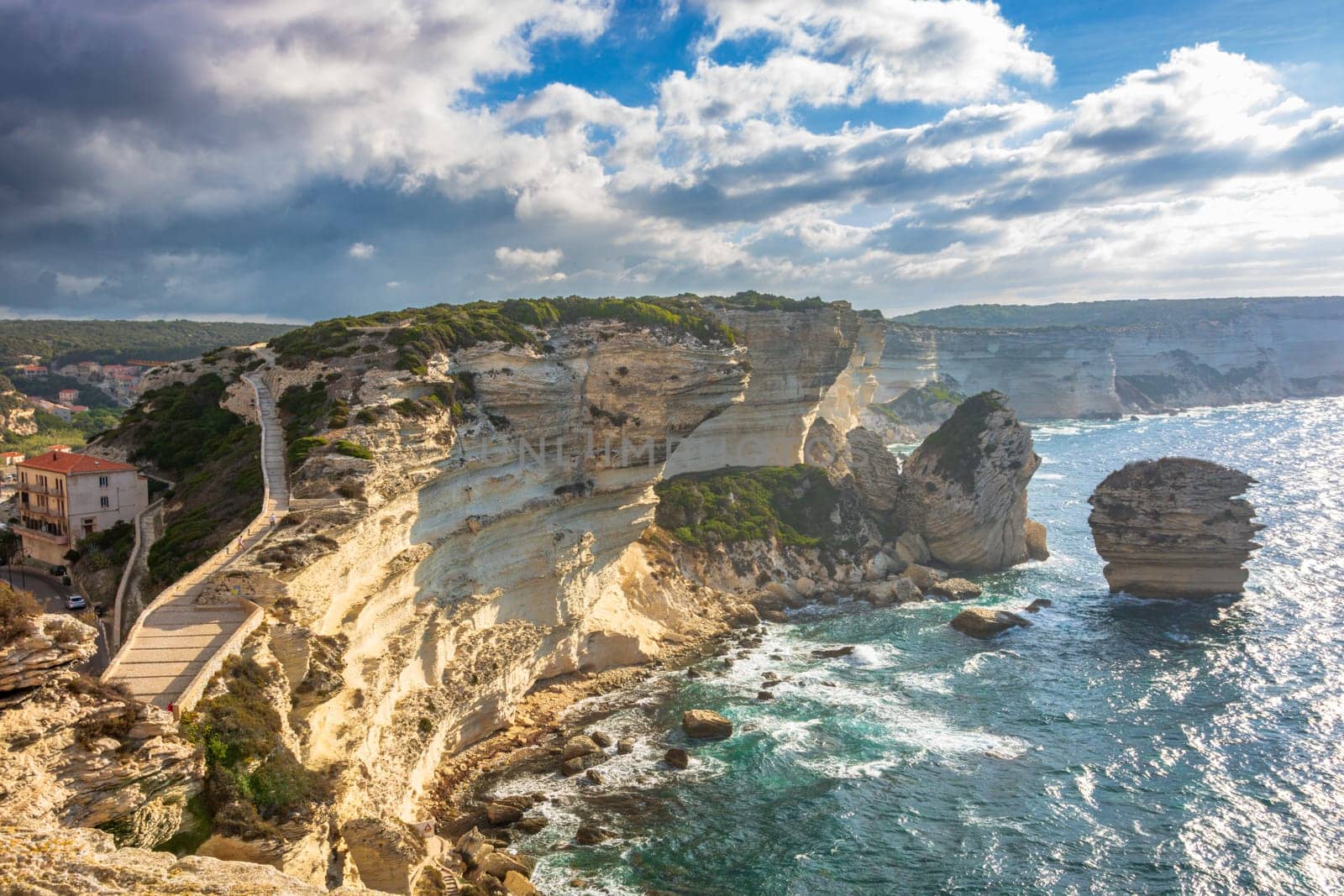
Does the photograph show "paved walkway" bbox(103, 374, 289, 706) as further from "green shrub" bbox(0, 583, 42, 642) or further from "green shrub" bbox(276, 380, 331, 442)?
"green shrub" bbox(276, 380, 331, 442)

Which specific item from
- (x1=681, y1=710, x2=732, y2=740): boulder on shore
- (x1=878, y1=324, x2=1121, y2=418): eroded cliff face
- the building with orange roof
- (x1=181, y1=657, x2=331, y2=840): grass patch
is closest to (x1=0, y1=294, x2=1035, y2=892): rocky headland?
(x1=181, y1=657, x2=331, y2=840): grass patch

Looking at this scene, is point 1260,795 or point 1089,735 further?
point 1089,735

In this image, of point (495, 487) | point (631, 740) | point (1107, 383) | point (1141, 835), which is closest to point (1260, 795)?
point (1141, 835)

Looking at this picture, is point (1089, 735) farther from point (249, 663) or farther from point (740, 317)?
point (740, 317)

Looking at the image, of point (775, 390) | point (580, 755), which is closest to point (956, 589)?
point (775, 390)

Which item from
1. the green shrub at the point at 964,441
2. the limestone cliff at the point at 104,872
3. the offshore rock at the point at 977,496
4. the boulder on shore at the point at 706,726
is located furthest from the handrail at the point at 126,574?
the green shrub at the point at 964,441

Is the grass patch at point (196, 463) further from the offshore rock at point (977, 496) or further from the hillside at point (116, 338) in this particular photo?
the hillside at point (116, 338)

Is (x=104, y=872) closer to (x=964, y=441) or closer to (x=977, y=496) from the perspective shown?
(x=977, y=496)
